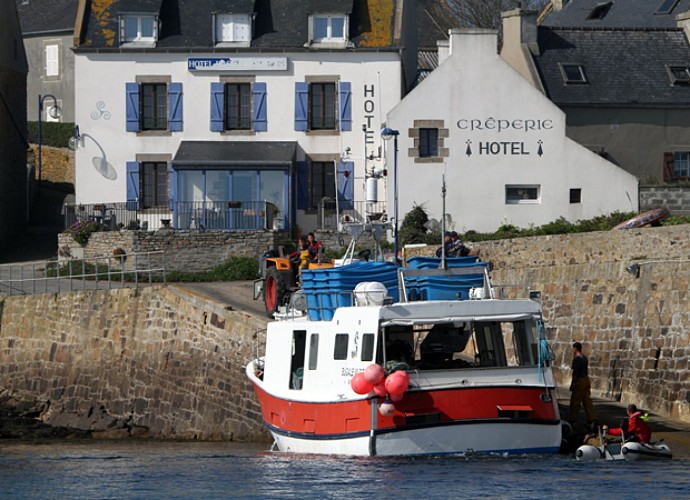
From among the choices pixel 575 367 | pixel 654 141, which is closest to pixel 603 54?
pixel 654 141

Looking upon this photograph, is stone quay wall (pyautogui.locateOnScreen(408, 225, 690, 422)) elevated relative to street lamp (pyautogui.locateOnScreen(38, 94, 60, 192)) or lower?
lower

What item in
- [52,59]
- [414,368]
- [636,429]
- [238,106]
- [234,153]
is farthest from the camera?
[52,59]

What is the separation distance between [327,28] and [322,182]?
13.7 ft

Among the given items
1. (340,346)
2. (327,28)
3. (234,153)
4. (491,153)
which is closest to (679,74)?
(491,153)

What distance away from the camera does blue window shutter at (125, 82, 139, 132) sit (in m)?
42.1

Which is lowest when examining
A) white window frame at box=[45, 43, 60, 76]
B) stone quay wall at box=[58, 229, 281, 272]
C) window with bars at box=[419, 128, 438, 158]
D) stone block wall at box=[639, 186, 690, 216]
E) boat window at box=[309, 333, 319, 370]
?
boat window at box=[309, 333, 319, 370]

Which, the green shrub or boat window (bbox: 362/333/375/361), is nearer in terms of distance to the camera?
boat window (bbox: 362/333/375/361)

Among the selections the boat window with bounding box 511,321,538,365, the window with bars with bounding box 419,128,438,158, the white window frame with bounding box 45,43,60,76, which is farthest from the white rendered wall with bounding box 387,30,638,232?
the white window frame with bounding box 45,43,60,76

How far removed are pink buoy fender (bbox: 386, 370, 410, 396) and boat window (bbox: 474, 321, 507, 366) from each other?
1747 mm

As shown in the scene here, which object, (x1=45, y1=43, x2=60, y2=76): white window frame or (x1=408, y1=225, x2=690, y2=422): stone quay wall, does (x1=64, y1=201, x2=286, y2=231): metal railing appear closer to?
(x1=408, y1=225, x2=690, y2=422): stone quay wall

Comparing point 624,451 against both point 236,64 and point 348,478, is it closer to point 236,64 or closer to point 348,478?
point 348,478

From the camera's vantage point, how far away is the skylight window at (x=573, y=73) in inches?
1719

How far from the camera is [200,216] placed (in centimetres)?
4062

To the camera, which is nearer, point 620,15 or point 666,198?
point 666,198
